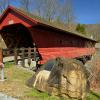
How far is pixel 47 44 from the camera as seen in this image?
1464 centimetres

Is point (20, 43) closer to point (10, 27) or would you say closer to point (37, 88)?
point (10, 27)

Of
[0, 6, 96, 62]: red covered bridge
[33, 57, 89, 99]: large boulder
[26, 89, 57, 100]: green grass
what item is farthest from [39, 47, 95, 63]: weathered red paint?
[26, 89, 57, 100]: green grass

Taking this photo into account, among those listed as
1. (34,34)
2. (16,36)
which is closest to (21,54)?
(34,34)

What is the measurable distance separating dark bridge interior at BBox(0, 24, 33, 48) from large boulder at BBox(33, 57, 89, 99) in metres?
8.93

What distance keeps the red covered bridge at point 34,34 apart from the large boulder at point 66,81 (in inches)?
220

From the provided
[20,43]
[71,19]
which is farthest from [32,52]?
[71,19]

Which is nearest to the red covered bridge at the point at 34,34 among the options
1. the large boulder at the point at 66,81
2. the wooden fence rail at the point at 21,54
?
the wooden fence rail at the point at 21,54

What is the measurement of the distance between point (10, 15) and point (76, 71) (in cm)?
825

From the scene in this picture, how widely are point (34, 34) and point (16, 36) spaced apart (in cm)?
415

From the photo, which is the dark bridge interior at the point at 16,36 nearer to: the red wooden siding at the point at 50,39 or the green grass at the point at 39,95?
the red wooden siding at the point at 50,39

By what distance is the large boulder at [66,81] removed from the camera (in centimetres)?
703

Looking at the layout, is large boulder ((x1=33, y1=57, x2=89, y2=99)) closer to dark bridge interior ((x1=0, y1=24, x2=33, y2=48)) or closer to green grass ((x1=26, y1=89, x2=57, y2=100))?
green grass ((x1=26, y1=89, x2=57, y2=100))

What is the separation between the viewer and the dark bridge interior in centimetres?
1588

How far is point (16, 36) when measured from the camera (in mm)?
16875
